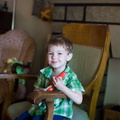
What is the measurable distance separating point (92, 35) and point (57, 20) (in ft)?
2.13

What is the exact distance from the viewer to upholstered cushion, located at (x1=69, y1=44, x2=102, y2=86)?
164cm

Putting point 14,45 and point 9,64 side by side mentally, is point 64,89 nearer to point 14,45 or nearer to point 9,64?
point 9,64

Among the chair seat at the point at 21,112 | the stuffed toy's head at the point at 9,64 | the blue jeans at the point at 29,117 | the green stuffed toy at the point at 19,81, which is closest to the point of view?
the blue jeans at the point at 29,117

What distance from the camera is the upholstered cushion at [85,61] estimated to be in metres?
1.64

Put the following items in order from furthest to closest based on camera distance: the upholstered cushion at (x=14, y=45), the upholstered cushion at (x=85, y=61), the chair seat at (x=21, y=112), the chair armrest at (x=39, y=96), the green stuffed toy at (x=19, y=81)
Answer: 1. the upholstered cushion at (x=14, y=45)
2. the green stuffed toy at (x=19, y=81)
3. the upholstered cushion at (x=85, y=61)
4. the chair seat at (x=21, y=112)
5. the chair armrest at (x=39, y=96)

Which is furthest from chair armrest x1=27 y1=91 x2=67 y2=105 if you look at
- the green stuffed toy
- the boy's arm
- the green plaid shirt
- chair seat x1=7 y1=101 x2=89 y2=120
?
the green stuffed toy

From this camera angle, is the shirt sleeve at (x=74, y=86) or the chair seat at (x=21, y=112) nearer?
the shirt sleeve at (x=74, y=86)

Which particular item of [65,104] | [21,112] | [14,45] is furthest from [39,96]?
[14,45]

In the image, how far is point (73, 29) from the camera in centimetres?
190

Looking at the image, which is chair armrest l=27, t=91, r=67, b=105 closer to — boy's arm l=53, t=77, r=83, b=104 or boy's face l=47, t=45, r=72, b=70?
boy's arm l=53, t=77, r=83, b=104

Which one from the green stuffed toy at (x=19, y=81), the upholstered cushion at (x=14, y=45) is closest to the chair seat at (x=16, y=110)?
the green stuffed toy at (x=19, y=81)

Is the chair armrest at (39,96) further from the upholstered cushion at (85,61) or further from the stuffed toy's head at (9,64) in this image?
the stuffed toy's head at (9,64)

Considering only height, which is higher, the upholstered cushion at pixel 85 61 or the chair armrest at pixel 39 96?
the upholstered cushion at pixel 85 61

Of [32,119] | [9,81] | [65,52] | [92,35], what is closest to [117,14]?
[92,35]
